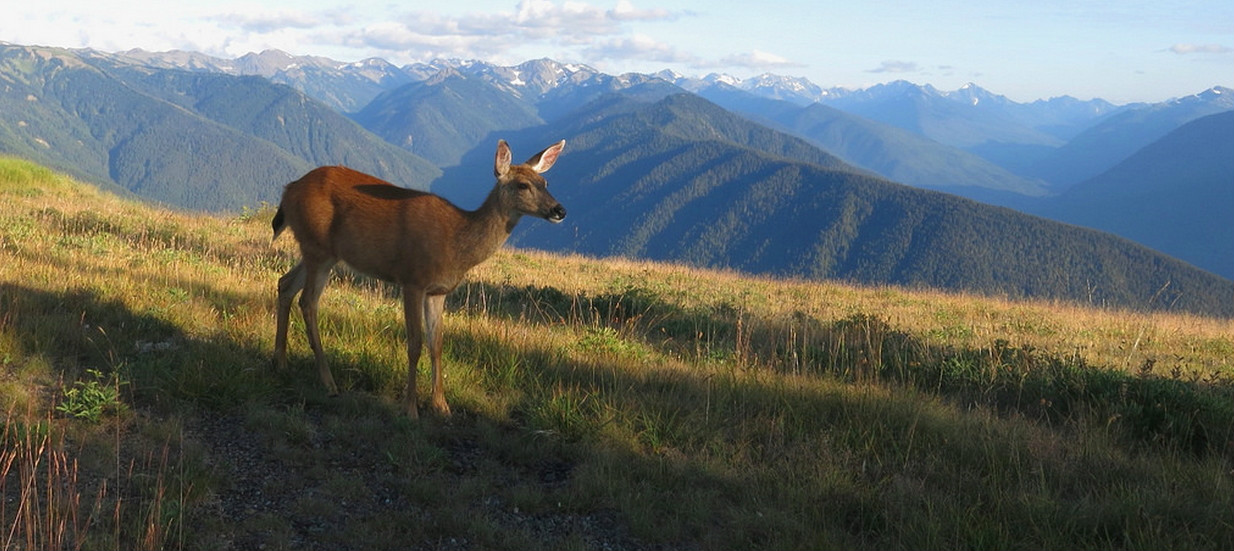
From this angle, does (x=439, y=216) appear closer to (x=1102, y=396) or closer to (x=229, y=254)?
(x=1102, y=396)

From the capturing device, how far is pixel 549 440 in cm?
591

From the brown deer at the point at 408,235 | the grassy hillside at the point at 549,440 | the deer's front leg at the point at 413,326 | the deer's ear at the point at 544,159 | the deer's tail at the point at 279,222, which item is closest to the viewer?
the grassy hillside at the point at 549,440

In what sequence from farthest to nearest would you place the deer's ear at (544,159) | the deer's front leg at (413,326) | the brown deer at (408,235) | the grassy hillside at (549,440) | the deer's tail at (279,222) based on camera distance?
the deer's tail at (279,222) < the deer's ear at (544,159) < the brown deer at (408,235) < the deer's front leg at (413,326) < the grassy hillside at (549,440)

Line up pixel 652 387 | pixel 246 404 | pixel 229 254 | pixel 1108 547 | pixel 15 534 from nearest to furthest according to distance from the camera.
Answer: pixel 15 534
pixel 1108 547
pixel 246 404
pixel 652 387
pixel 229 254

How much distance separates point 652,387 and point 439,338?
1889mm

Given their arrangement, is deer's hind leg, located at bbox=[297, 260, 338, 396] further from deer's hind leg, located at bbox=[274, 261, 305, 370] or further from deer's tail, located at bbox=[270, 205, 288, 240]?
deer's tail, located at bbox=[270, 205, 288, 240]

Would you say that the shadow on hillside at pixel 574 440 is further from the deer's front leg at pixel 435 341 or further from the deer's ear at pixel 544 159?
the deer's ear at pixel 544 159

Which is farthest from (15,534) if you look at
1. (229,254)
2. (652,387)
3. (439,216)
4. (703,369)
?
(229,254)

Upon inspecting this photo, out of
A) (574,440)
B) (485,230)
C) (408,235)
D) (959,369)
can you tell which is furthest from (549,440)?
(959,369)

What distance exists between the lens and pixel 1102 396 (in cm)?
711

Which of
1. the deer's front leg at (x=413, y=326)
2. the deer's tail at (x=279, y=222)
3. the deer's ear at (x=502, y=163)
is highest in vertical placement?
the deer's ear at (x=502, y=163)

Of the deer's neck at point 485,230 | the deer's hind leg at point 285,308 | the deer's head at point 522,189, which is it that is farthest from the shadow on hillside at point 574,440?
the deer's head at point 522,189

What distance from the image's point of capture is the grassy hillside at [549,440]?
4637 mm

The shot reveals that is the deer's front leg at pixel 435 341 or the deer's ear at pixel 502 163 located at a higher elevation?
the deer's ear at pixel 502 163
